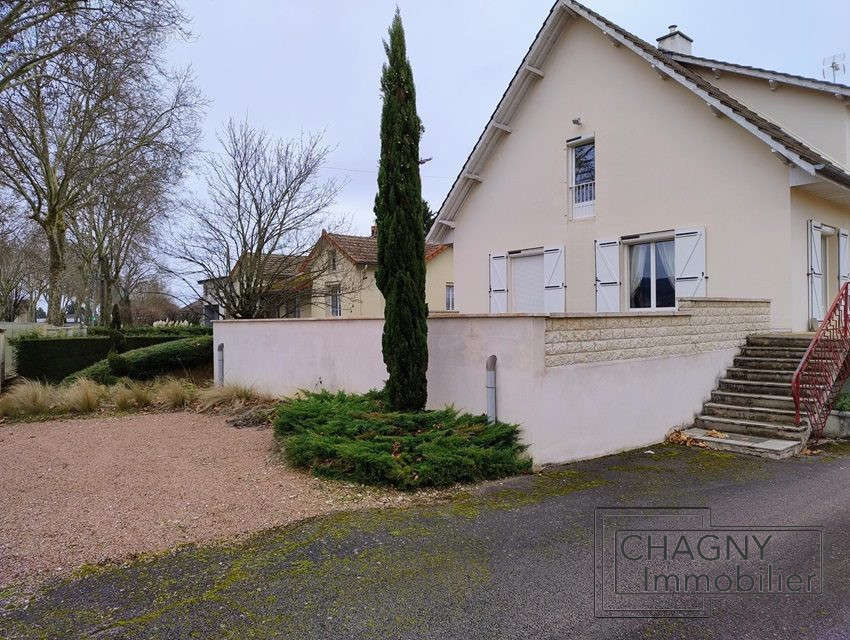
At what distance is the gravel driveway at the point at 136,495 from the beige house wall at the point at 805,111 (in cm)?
1156

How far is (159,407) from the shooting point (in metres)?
11.2

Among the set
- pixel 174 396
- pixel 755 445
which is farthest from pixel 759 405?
pixel 174 396

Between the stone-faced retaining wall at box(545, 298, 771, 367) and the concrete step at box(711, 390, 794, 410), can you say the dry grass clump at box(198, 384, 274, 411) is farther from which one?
the concrete step at box(711, 390, 794, 410)

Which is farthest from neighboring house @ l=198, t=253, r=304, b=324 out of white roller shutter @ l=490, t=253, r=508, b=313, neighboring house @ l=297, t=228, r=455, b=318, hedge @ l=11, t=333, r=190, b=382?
white roller shutter @ l=490, t=253, r=508, b=313

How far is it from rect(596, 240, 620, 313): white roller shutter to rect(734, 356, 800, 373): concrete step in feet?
10.8

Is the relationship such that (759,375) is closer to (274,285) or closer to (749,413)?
(749,413)

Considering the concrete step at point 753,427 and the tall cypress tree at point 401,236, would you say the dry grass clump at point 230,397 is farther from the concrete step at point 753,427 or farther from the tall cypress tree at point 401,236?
the concrete step at point 753,427

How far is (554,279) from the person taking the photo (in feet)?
44.9

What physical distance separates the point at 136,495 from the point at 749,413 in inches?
317

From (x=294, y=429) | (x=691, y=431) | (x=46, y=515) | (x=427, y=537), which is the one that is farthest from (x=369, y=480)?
(x=691, y=431)

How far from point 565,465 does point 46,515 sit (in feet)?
17.4

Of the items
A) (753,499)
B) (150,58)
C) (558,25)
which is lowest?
(753,499)

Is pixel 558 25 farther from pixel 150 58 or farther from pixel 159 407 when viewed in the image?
pixel 159 407

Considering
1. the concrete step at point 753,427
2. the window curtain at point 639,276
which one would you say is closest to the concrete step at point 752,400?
the concrete step at point 753,427
